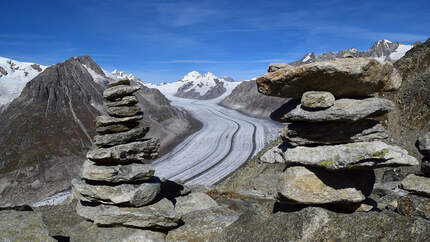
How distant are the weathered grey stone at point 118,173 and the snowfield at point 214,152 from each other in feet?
149

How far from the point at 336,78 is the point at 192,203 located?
37.5 feet

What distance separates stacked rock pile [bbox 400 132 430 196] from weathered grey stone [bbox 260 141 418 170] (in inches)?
64.7

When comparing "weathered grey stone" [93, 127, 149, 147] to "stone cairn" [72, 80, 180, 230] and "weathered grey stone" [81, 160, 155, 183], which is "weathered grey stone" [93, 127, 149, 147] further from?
"weathered grey stone" [81, 160, 155, 183]

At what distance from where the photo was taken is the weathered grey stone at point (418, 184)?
11.2 m

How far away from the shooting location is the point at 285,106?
1288 centimetres

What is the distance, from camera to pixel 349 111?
10.5m

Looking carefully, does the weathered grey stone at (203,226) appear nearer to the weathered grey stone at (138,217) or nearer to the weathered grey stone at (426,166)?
the weathered grey stone at (138,217)

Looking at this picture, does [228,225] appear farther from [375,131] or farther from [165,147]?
[165,147]

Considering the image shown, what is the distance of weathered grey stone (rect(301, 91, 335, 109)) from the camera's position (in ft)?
35.2

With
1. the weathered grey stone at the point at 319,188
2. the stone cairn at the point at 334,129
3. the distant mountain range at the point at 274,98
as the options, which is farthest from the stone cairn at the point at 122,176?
the distant mountain range at the point at 274,98

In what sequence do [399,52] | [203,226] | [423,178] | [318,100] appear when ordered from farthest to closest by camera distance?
[399,52]
[203,226]
[423,178]
[318,100]

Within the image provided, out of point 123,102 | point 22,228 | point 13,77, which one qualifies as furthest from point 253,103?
point 22,228

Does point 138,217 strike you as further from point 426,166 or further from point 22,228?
point 426,166

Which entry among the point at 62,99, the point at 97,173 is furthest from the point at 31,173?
the point at 97,173
